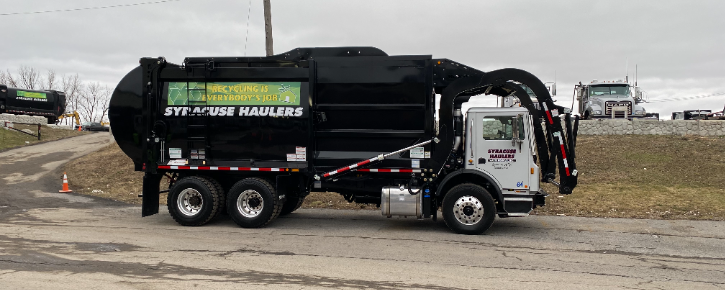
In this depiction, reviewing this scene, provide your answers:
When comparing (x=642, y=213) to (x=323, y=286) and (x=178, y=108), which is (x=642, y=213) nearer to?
(x=323, y=286)

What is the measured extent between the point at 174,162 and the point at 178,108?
1.04 meters

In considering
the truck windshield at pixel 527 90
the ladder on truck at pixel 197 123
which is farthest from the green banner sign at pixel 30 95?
the truck windshield at pixel 527 90

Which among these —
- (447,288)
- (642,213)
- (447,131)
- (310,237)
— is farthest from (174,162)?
(642,213)

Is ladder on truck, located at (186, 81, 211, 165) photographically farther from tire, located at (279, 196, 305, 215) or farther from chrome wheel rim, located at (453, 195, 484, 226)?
chrome wheel rim, located at (453, 195, 484, 226)

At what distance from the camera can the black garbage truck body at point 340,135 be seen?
9227 millimetres

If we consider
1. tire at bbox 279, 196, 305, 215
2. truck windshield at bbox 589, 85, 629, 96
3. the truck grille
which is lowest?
tire at bbox 279, 196, 305, 215

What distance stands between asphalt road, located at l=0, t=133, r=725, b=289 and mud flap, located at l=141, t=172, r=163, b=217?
0.32 meters

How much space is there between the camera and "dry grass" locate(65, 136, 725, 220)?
11.6 meters

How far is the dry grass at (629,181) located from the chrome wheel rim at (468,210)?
3168 mm

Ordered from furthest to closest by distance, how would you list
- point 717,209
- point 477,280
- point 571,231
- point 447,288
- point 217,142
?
point 717,209 < point 217,142 < point 571,231 < point 477,280 < point 447,288

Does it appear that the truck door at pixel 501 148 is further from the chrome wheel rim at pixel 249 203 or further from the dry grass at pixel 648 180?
the chrome wheel rim at pixel 249 203

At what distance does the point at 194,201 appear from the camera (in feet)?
33.4

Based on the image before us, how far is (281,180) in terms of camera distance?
10070 millimetres

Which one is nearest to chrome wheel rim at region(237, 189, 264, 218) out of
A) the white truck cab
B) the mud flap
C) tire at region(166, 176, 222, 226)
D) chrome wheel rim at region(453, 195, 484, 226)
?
tire at region(166, 176, 222, 226)
